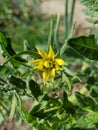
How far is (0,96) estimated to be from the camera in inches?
61.3

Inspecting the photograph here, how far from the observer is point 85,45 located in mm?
1252

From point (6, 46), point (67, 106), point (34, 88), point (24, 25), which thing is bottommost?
point (24, 25)

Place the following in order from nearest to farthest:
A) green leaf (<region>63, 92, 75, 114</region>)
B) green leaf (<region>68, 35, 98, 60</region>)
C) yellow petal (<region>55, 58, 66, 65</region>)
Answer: green leaf (<region>68, 35, 98, 60</region>), yellow petal (<region>55, 58, 66, 65</region>), green leaf (<region>63, 92, 75, 114</region>)

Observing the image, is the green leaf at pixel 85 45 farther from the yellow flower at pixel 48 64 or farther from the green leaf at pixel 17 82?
the green leaf at pixel 17 82

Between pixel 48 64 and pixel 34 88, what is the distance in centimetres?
11

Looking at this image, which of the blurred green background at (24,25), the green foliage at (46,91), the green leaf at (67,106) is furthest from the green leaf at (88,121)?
the blurred green background at (24,25)

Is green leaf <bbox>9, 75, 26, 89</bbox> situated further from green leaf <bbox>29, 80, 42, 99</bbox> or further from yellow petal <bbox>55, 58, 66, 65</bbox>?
yellow petal <bbox>55, 58, 66, 65</bbox>

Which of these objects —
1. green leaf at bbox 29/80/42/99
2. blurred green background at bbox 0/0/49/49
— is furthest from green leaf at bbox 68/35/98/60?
blurred green background at bbox 0/0/49/49

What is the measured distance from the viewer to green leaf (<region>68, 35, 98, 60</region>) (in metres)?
1.20

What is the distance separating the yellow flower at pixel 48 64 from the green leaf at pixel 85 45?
106mm

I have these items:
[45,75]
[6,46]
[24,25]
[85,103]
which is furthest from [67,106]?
[24,25]

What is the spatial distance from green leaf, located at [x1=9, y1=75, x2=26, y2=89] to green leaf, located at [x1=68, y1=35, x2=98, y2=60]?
26cm

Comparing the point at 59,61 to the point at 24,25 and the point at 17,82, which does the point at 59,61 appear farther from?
the point at 24,25

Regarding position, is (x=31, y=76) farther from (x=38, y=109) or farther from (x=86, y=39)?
(x=86, y=39)
